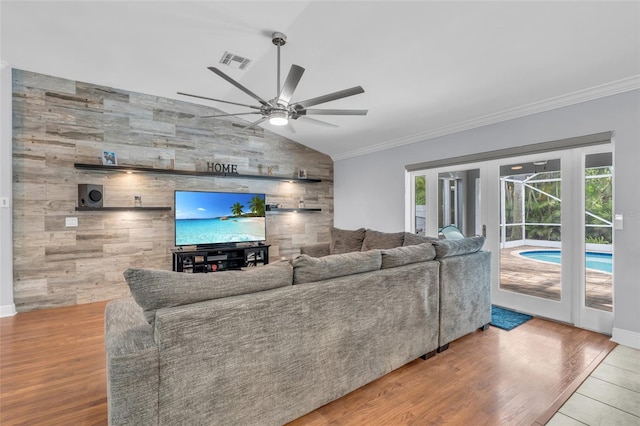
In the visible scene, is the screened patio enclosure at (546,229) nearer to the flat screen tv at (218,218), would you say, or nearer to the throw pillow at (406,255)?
the throw pillow at (406,255)

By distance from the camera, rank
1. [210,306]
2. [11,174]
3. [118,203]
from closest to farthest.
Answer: [210,306], [11,174], [118,203]

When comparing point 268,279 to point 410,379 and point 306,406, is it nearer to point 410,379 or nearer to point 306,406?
point 306,406

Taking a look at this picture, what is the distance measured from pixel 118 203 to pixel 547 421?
511cm

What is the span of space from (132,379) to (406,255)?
6.34 ft

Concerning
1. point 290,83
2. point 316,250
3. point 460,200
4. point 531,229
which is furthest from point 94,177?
point 531,229

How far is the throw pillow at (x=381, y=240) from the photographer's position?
3.69 meters

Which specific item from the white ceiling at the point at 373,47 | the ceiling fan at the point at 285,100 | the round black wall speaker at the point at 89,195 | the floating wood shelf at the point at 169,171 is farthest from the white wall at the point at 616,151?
the round black wall speaker at the point at 89,195

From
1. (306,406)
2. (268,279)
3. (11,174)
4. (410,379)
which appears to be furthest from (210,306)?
(11,174)

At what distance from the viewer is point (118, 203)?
14.1 feet

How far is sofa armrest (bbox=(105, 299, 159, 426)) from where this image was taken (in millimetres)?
1223

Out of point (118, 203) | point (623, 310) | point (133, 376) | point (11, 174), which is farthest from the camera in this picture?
point (118, 203)

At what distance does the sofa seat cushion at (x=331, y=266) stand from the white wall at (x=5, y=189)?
3.91 metres

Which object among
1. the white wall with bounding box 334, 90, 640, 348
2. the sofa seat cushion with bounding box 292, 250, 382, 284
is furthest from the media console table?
the sofa seat cushion with bounding box 292, 250, 382, 284

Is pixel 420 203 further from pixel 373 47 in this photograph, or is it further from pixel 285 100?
pixel 285 100
